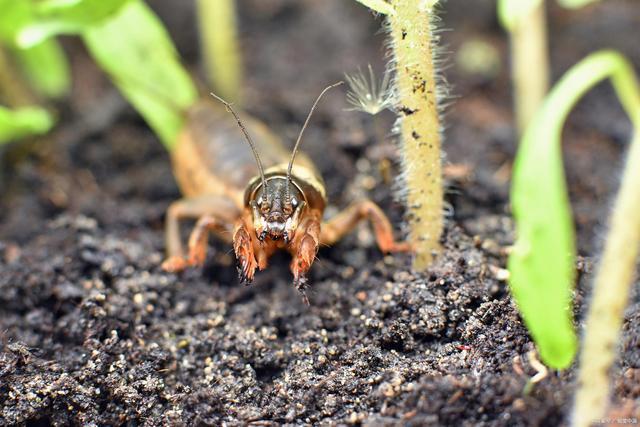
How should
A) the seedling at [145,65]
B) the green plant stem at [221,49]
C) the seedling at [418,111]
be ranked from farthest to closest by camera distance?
the green plant stem at [221,49] → the seedling at [145,65] → the seedling at [418,111]

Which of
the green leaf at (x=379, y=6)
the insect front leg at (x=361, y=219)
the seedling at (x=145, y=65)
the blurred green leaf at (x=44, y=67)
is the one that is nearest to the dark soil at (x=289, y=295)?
the insect front leg at (x=361, y=219)

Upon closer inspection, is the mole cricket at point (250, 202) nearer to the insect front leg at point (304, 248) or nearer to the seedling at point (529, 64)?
the insect front leg at point (304, 248)

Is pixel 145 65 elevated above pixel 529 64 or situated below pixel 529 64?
above

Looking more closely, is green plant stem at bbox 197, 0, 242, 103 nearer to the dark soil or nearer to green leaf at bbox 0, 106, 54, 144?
the dark soil

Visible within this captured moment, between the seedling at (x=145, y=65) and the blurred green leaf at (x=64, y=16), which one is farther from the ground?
the seedling at (x=145, y=65)

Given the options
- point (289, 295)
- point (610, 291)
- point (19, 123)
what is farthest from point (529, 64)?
point (19, 123)

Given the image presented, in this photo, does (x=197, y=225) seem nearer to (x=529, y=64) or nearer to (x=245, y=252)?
(x=245, y=252)

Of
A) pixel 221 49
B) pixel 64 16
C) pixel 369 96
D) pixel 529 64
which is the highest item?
pixel 221 49
